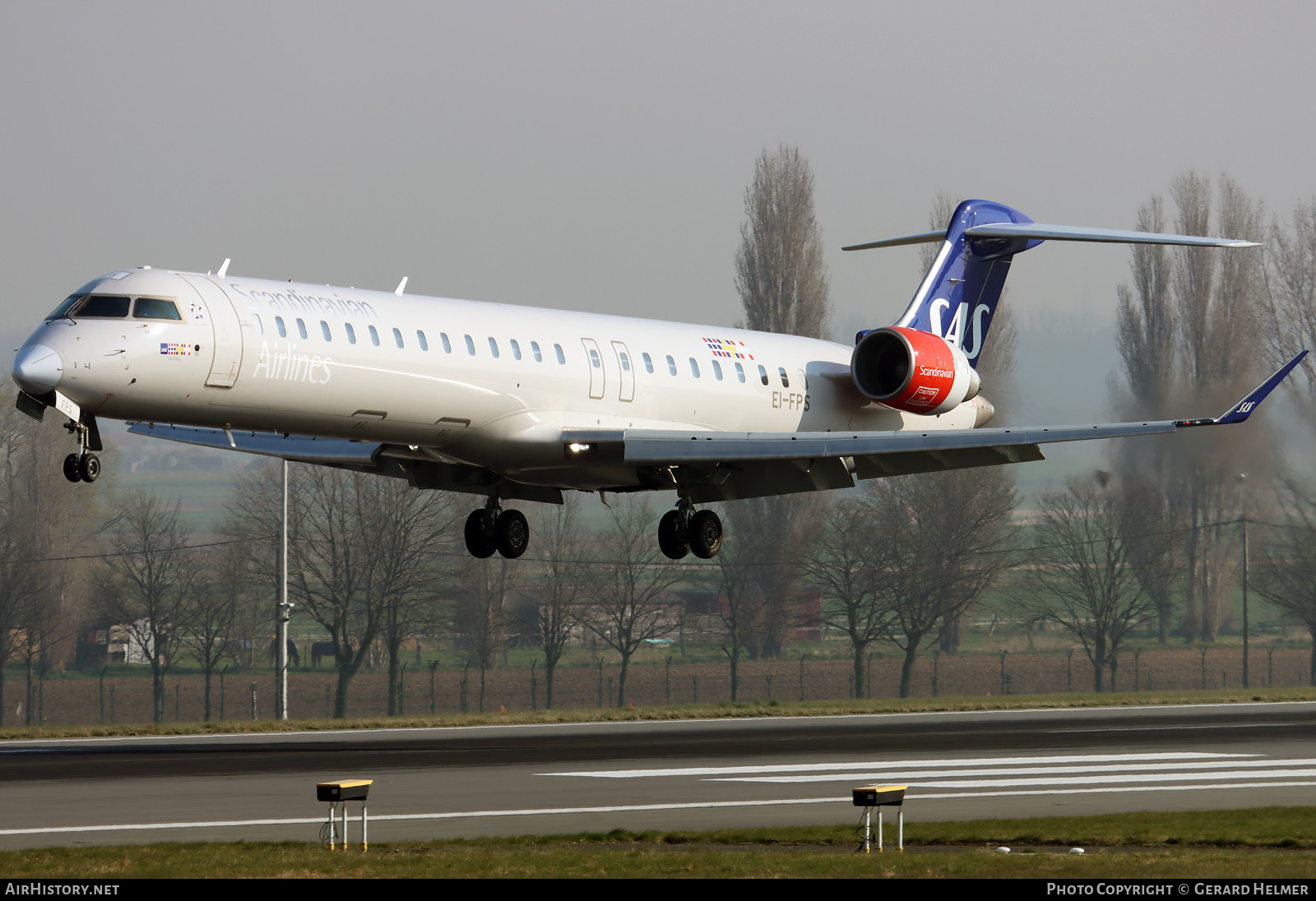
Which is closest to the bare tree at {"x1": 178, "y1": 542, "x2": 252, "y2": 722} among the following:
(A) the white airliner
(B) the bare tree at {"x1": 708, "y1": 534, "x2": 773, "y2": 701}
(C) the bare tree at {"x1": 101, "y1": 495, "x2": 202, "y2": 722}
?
(C) the bare tree at {"x1": 101, "y1": 495, "x2": 202, "y2": 722}

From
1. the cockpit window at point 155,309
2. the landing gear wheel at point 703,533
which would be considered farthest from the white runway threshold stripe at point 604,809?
the landing gear wheel at point 703,533

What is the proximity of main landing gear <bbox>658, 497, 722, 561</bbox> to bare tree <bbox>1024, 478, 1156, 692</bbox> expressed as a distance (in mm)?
42794

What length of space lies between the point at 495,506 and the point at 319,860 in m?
14.7

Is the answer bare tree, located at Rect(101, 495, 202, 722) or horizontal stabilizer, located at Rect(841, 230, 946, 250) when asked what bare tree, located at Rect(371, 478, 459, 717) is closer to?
bare tree, located at Rect(101, 495, 202, 722)

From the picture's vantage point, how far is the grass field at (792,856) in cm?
1416

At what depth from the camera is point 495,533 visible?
29.3 m

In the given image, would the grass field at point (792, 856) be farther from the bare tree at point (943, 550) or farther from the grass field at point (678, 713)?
the bare tree at point (943, 550)

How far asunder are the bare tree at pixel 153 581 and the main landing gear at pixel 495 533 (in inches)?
1752

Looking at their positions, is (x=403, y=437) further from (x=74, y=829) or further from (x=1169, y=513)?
(x=1169, y=513)

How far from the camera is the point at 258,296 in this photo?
22.1 metres

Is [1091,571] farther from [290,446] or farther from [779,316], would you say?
[290,446]

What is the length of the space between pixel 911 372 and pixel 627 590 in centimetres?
5005

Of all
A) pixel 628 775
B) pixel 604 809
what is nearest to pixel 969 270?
pixel 628 775

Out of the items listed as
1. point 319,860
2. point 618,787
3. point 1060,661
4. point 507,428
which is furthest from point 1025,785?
point 1060,661
